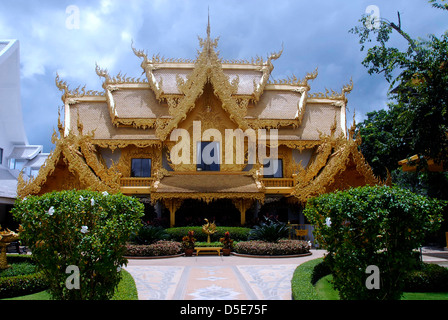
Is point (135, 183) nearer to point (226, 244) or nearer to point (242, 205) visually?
point (242, 205)

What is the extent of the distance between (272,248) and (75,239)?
8.85 meters

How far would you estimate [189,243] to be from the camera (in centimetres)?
1384

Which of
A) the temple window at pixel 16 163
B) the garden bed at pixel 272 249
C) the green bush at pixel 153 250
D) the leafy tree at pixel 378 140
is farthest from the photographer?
the temple window at pixel 16 163

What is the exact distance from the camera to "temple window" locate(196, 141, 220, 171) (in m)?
17.6

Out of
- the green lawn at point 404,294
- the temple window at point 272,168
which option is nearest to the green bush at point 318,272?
the green lawn at point 404,294

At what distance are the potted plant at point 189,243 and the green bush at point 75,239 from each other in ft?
26.8

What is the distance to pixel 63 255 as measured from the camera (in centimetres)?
537

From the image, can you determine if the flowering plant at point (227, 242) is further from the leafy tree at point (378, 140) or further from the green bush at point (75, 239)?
the green bush at point (75, 239)

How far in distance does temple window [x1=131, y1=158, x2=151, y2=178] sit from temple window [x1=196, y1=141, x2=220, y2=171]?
2486 mm

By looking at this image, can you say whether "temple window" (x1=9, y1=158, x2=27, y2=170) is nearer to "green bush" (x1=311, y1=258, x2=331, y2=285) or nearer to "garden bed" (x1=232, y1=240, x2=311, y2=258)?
"garden bed" (x1=232, y1=240, x2=311, y2=258)

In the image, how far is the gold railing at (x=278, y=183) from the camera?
56.4 ft

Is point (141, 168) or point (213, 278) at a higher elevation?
point (141, 168)

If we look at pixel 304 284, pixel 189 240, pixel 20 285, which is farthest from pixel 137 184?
pixel 304 284

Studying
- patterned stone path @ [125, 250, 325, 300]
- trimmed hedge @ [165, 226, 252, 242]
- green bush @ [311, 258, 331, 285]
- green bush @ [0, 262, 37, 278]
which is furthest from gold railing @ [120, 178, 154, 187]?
green bush @ [311, 258, 331, 285]
